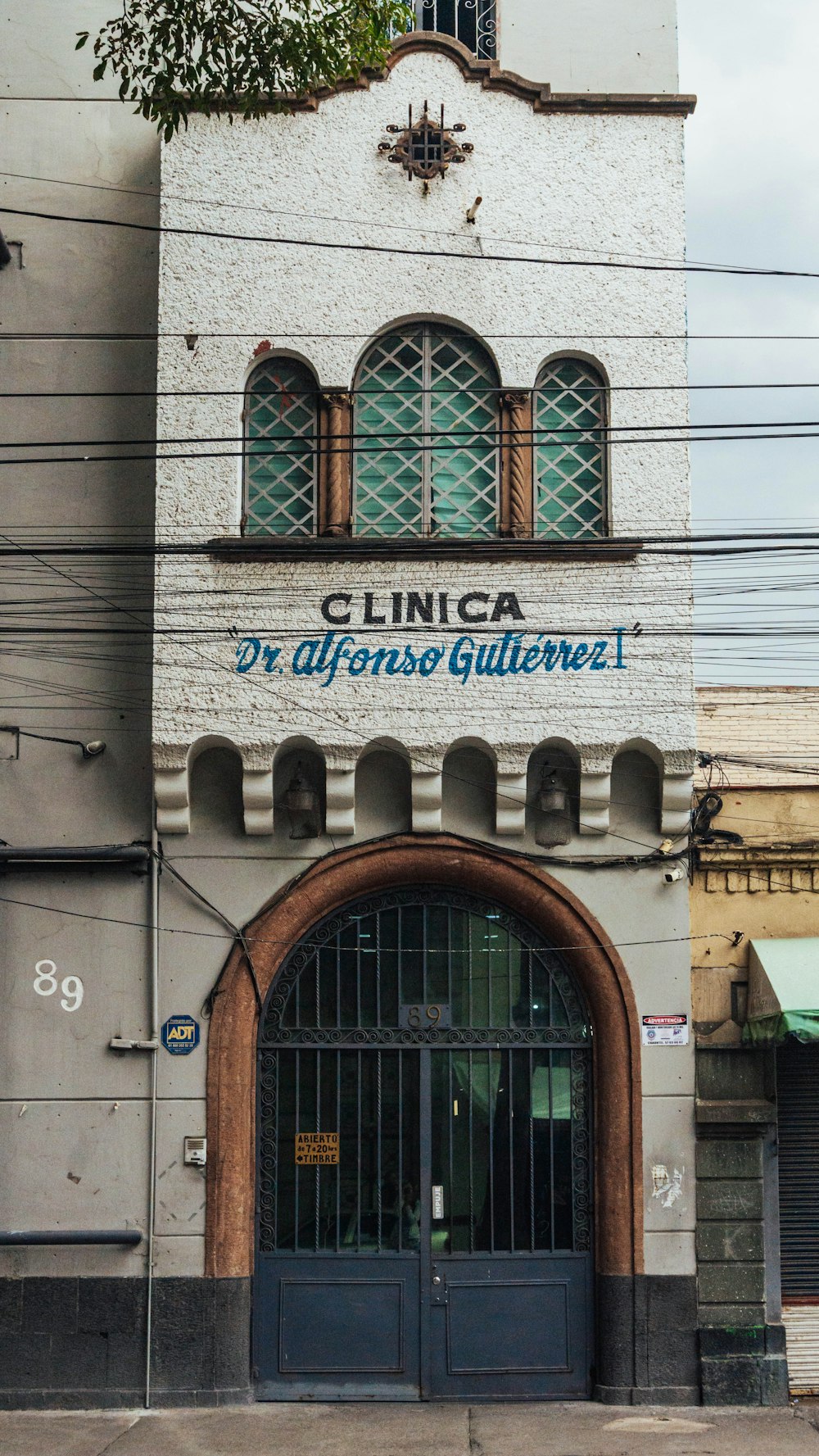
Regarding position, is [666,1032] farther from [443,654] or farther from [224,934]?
[224,934]

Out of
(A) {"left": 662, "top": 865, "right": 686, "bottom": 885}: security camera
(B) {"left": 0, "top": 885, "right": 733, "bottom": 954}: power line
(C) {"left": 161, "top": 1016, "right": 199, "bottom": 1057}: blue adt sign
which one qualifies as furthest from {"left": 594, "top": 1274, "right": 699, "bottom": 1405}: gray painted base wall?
(C) {"left": 161, "top": 1016, "right": 199, "bottom": 1057}: blue adt sign

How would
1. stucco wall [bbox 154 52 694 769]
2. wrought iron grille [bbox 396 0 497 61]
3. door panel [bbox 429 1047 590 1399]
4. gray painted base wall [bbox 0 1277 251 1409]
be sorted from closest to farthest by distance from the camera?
gray painted base wall [bbox 0 1277 251 1409] < door panel [bbox 429 1047 590 1399] < stucco wall [bbox 154 52 694 769] < wrought iron grille [bbox 396 0 497 61]

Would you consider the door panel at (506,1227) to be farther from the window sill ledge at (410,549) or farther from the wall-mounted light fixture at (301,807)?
the window sill ledge at (410,549)

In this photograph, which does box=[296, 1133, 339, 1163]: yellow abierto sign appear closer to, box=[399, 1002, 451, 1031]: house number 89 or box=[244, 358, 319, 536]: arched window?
box=[399, 1002, 451, 1031]: house number 89

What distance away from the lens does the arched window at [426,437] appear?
10.5 m

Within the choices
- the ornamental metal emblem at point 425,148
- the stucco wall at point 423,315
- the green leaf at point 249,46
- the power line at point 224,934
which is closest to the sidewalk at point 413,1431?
the power line at point 224,934

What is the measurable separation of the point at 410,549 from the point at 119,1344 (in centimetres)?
586

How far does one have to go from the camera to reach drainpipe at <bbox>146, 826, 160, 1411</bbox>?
32.2 ft

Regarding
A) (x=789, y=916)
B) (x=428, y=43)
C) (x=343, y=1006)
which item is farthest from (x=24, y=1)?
(x=789, y=916)

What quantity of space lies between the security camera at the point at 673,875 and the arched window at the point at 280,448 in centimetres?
360

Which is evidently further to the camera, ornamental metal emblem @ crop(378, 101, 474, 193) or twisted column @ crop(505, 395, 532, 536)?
ornamental metal emblem @ crop(378, 101, 474, 193)

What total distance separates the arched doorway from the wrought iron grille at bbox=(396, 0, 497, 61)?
625cm

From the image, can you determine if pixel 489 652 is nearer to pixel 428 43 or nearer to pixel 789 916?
pixel 789 916

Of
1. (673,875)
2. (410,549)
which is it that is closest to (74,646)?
(410,549)
